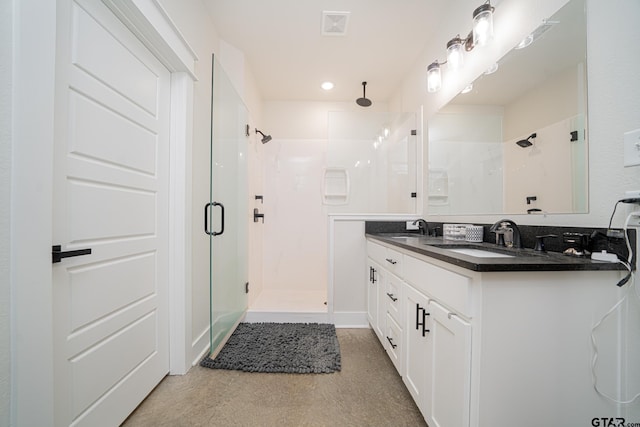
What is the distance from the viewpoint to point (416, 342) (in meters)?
1.22

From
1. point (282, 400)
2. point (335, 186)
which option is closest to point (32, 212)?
point (282, 400)

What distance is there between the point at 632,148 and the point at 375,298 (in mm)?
1606

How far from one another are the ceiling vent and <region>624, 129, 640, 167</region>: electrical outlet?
1.89 metres

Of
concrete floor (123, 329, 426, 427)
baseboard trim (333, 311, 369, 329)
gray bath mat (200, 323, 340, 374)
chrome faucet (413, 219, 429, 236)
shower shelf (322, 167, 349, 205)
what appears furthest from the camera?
shower shelf (322, 167, 349, 205)

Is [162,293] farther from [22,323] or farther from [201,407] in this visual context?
[22,323]

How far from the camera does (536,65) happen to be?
1224mm

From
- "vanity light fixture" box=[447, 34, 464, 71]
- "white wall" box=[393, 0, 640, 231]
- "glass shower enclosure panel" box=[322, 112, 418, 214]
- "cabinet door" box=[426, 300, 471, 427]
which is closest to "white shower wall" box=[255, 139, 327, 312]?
"glass shower enclosure panel" box=[322, 112, 418, 214]

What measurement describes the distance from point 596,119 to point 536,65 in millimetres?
442

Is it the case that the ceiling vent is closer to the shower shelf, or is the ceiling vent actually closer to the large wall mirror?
the large wall mirror

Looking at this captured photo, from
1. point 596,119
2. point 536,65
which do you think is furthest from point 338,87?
point 596,119

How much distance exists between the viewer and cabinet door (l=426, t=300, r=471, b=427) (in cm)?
83

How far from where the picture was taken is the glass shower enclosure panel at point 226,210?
1748 millimetres

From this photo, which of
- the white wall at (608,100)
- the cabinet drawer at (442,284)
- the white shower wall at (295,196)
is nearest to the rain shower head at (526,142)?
the white wall at (608,100)

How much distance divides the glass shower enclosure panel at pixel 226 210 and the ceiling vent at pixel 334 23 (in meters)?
0.91
